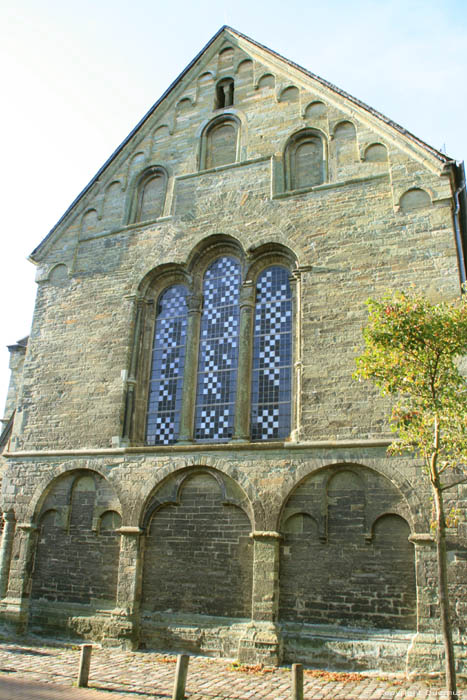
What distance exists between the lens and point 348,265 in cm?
1374

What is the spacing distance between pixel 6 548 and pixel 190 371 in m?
6.08

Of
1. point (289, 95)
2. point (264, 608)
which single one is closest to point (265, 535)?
point (264, 608)

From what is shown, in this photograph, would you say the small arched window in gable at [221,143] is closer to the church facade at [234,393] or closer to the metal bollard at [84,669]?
the church facade at [234,393]

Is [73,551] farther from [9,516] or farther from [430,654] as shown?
[430,654]

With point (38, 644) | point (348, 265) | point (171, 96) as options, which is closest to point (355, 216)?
point (348, 265)

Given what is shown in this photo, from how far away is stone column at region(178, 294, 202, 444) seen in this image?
14.2 meters

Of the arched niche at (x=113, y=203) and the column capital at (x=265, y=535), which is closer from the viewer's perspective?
the column capital at (x=265, y=535)

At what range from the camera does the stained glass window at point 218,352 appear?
1416 cm

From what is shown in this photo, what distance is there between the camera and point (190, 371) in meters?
14.7

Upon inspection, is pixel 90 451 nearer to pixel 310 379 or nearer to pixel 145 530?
pixel 145 530

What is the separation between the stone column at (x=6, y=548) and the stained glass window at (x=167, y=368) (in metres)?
3.91

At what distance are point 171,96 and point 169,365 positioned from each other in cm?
836

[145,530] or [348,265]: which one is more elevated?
[348,265]

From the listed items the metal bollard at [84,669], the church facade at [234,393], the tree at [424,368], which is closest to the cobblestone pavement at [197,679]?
the metal bollard at [84,669]
